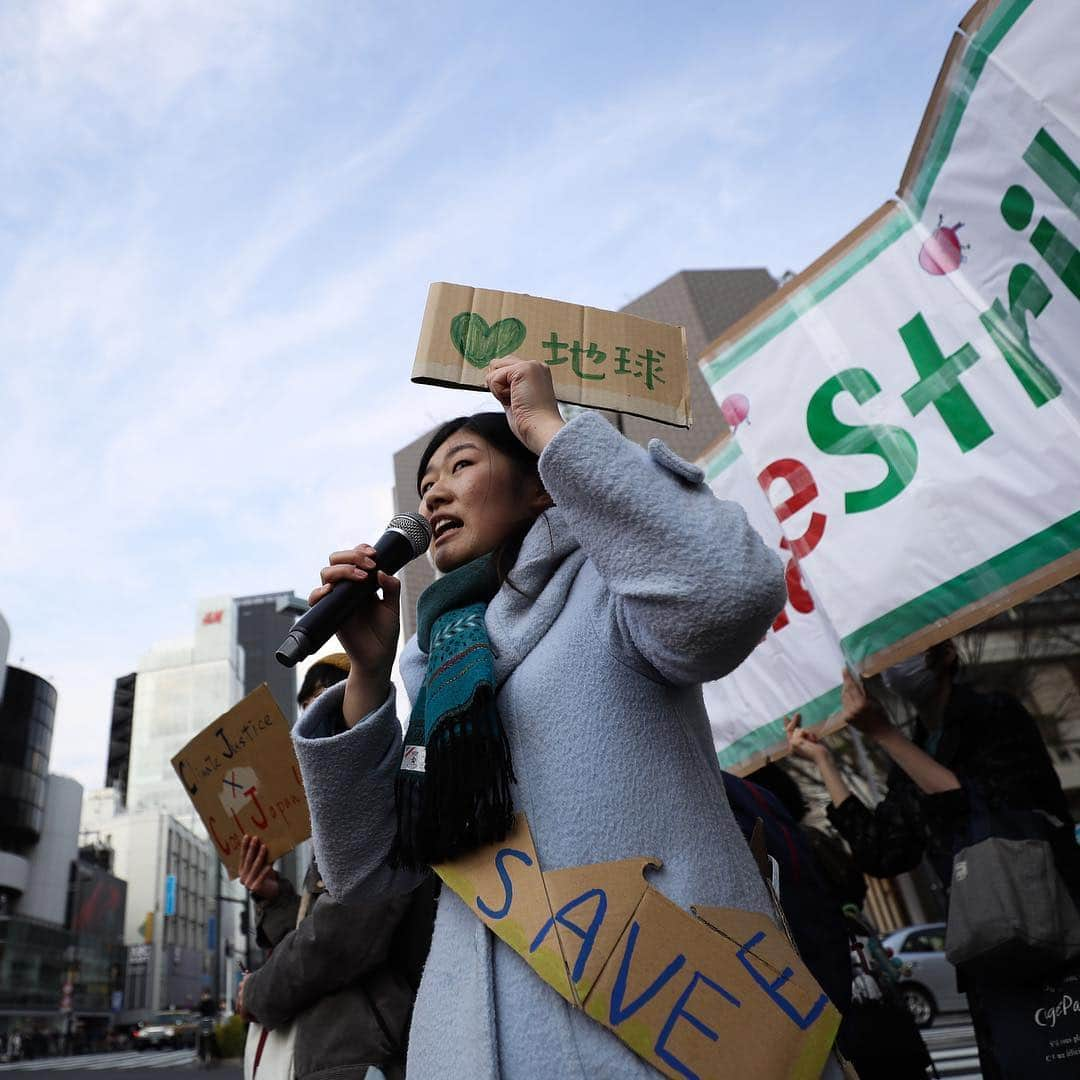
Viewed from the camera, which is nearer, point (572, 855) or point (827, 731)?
point (572, 855)

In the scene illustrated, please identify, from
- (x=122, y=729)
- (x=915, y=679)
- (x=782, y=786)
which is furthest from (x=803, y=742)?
(x=122, y=729)

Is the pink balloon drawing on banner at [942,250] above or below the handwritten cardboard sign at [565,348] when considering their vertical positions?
above

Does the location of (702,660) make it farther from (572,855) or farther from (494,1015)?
(494,1015)

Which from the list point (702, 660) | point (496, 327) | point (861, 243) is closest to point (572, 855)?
point (702, 660)

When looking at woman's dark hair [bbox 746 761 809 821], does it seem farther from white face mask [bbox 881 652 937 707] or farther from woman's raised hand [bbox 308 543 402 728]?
woman's raised hand [bbox 308 543 402 728]

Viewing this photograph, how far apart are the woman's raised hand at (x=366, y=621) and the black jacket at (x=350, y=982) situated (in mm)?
973

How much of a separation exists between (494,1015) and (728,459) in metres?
3.39

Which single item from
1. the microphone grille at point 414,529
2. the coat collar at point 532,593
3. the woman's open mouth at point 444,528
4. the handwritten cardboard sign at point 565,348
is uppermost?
the handwritten cardboard sign at point 565,348

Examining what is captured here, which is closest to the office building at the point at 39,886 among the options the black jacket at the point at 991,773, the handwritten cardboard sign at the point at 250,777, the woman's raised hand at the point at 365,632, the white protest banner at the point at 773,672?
the handwritten cardboard sign at the point at 250,777

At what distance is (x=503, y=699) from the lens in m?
1.35

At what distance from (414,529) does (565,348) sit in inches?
26.7

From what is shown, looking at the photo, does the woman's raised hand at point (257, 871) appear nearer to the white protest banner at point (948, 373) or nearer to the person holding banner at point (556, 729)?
the person holding banner at point (556, 729)

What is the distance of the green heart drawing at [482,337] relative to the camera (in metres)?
2.16

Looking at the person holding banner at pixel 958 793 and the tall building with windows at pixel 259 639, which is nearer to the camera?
the person holding banner at pixel 958 793
